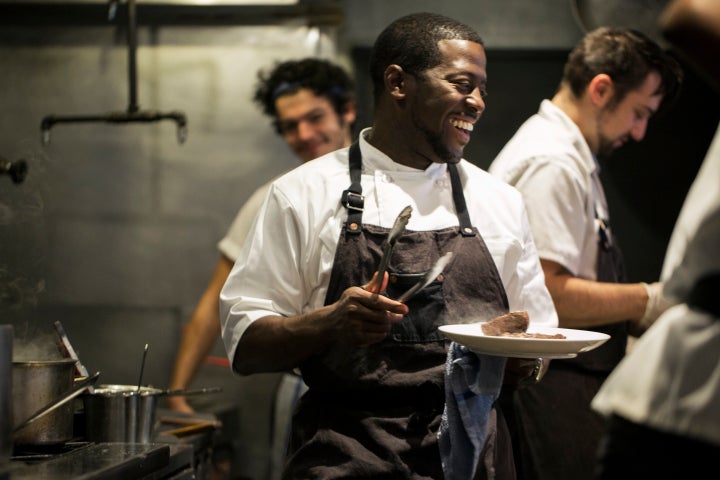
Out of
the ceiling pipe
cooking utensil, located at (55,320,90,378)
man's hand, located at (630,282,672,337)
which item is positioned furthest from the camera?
the ceiling pipe

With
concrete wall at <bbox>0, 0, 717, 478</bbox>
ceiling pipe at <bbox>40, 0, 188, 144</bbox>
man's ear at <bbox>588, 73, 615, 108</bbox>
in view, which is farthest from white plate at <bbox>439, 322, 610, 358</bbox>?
concrete wall at <bbox>0, 0, 717, 478</bbox>

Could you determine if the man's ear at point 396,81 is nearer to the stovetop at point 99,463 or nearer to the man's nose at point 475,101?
the man's nose at point 475,101

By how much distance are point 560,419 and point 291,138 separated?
173cm

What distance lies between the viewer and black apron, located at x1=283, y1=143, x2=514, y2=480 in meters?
2.21

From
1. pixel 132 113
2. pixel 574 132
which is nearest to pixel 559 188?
pixel 574 132

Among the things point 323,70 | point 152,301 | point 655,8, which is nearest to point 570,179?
point 655,8

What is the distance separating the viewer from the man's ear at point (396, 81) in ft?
8.25

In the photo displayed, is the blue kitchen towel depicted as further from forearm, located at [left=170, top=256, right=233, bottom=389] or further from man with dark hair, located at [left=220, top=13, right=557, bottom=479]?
forearm, located at [left=170, top=256, right=233, bottom=389]

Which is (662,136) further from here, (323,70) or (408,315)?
(408,315)

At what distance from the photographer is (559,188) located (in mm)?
2947

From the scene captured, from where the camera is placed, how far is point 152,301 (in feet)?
15.0

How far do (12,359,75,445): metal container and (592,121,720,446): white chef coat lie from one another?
1.32m

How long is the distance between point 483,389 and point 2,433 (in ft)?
3.36

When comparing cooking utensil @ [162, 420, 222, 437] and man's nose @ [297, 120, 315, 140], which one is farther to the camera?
man's nose @ [297, 120, 315, 140]
